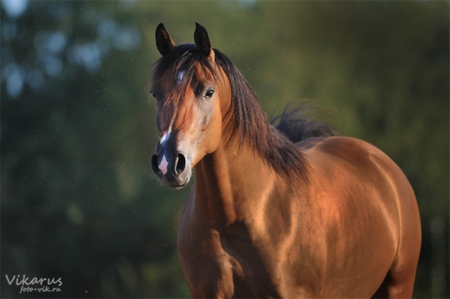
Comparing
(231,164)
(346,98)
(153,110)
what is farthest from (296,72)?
(231,164)

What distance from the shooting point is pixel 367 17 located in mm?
14469

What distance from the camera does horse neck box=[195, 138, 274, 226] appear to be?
133 inches

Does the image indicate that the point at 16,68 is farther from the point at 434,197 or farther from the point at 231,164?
the point at 231,164

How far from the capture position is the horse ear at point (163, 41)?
3.43 meters

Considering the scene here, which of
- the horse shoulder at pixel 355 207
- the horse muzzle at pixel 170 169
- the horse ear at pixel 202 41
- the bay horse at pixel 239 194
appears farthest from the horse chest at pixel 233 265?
the horse ear at pixel 202 41

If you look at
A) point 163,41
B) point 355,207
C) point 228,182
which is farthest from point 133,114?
point 228,182

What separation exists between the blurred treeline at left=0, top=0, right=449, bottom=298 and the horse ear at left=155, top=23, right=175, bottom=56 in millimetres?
9644

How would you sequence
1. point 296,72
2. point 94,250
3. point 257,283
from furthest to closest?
point 296,72 < point 94,250 < point 257,283

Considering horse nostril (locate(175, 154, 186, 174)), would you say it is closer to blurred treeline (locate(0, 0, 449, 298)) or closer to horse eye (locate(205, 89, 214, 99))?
horse eye (locate(205, 89, 214, 99))

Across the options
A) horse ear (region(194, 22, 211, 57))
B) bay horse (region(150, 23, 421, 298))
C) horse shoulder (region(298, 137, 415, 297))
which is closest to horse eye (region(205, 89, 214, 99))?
bay horse (region(150, 23, 421, 298))

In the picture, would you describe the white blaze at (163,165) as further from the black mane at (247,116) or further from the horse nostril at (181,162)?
the black mane at (247,116)

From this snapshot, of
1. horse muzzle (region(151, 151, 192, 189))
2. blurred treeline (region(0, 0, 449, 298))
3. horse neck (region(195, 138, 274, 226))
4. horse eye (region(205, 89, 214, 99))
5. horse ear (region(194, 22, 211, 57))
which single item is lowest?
blurred treeline (region(0, 0, 449, 298))

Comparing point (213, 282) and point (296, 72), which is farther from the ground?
point (213, 282)

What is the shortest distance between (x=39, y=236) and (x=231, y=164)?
34.7ft
